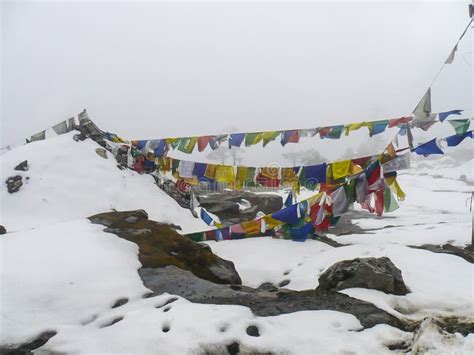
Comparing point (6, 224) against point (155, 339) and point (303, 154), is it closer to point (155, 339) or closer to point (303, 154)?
point (155, 339)

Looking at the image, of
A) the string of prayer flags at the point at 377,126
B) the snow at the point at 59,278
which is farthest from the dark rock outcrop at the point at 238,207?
the snow at the point at 59,278

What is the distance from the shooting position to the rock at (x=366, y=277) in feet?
22.2

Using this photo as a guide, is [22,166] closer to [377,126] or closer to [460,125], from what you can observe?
[377,126]

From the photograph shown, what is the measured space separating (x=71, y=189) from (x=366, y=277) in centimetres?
1406

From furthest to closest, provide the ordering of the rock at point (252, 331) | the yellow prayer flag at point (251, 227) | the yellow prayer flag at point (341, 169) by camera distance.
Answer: the yellow prayer flag at point (341, 169), the yellow prayer flag at point (251, 227), the rock at point (252, 331)

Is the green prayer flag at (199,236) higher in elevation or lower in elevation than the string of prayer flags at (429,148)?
lower

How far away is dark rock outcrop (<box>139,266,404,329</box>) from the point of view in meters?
5.57

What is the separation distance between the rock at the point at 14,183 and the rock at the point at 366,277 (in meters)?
14.4

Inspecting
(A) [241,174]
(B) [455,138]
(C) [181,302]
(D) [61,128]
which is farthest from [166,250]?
(D) [61,128]

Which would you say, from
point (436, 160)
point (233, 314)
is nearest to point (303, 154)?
point (436, 160)

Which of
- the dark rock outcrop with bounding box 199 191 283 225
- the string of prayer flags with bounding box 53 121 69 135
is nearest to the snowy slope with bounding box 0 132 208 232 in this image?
the string of prayer flags with bounding box 53 121 69 135

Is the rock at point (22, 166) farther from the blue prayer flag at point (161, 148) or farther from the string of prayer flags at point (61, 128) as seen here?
the blue prayer flag at point (161, 148)

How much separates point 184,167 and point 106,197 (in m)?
3.91

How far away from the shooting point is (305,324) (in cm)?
518
